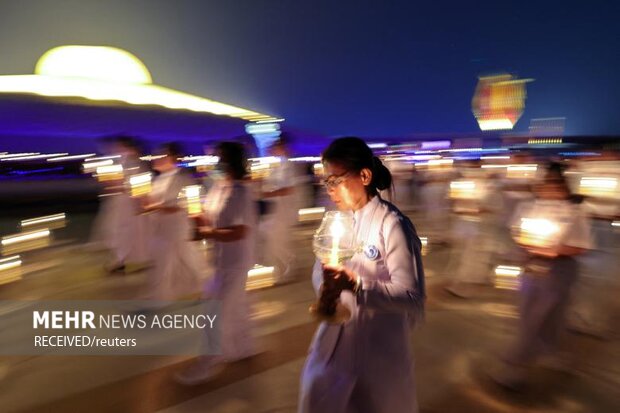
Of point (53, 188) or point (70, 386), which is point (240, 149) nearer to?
point (70, 386)

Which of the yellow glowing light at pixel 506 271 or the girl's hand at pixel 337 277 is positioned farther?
the yellow glowing light at pixel 506 271

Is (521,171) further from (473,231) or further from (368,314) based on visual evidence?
(368,314)

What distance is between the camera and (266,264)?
20.9 feet

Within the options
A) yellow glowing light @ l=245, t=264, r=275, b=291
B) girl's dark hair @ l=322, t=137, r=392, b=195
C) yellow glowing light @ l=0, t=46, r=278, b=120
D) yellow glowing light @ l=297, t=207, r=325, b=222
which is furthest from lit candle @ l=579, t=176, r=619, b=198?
yellow glowing light @ l=0, t=46, r=278, b=120

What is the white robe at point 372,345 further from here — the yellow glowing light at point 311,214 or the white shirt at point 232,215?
the yellow glowing light at point 311,214

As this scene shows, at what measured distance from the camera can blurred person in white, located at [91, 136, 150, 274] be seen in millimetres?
5727

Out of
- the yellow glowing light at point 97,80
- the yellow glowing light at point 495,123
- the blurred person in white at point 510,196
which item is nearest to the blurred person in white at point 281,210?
the blurred person in white at point 510,196

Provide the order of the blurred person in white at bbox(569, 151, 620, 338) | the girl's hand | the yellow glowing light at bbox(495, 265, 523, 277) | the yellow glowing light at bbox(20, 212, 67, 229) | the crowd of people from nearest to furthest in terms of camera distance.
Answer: the girl's hand
the crowd of people
the blurred person in white at bbox(569, 151, 620, 338)
the yellow glowing light at bbox(495, 265, 523, 277)
the yellow glowing light at bbox(20, 212, 67, 229)

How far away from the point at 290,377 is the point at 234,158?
1.76 m

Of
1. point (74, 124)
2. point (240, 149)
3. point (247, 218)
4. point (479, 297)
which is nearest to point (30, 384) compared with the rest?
point (247, 218)

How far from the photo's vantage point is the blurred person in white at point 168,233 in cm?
473

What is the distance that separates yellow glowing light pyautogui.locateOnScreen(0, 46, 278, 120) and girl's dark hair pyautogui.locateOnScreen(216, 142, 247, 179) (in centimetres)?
2768

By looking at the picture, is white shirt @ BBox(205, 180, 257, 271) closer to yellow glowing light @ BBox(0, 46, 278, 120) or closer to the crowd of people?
the crowd of people

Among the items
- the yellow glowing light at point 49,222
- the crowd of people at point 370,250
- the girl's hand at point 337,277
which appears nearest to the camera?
the girl's hand at point 337,277
